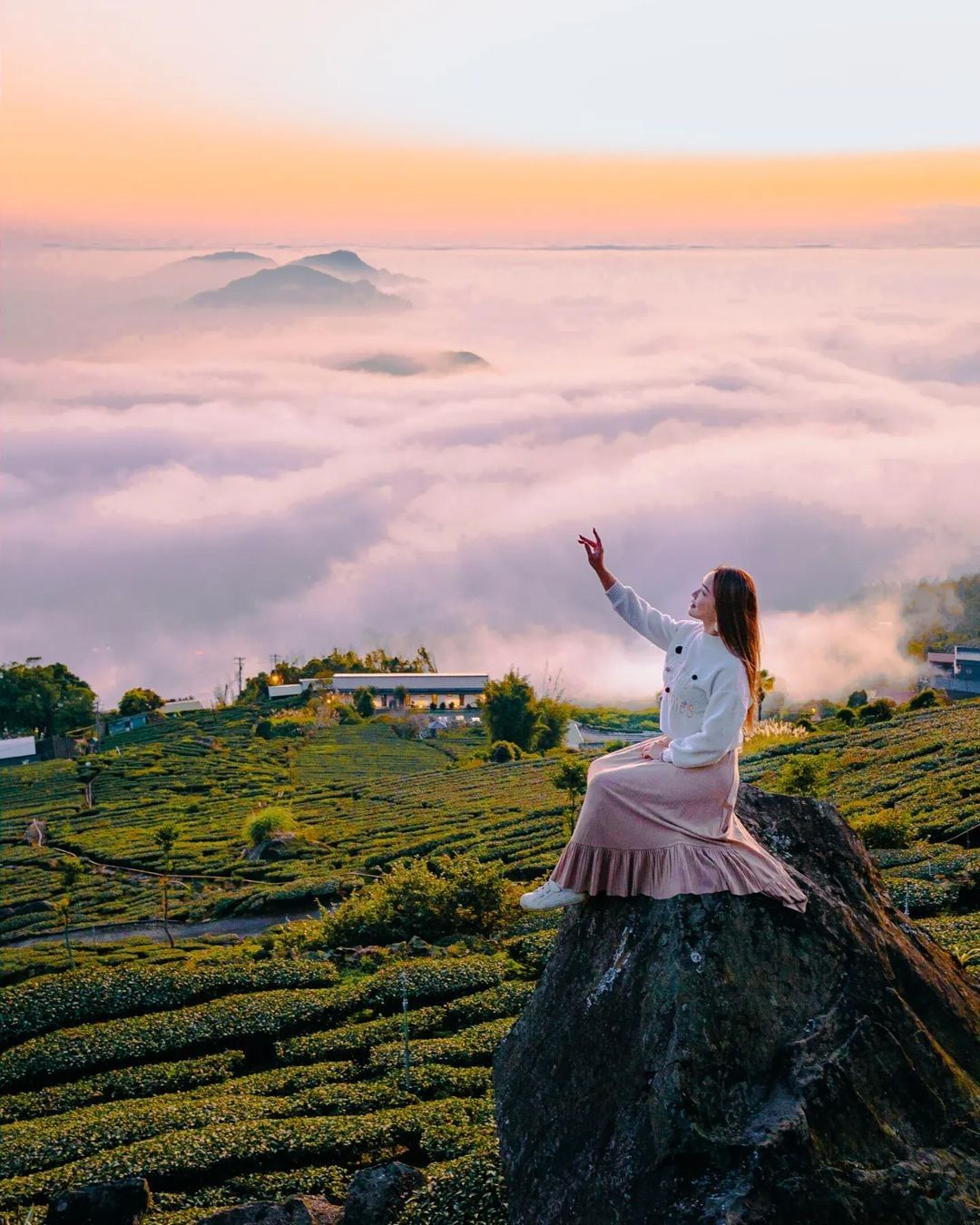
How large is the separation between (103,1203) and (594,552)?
24.1 ft

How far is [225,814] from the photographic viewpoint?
72.5 metres

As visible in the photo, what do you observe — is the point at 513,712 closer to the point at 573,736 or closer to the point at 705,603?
the point at 573,736

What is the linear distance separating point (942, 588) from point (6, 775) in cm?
8409

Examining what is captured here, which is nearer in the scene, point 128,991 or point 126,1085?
point 126,1085

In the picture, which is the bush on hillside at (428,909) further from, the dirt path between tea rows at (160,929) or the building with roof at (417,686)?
the building with roof at (417,686)

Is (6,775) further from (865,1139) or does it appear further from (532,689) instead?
(865,1139)

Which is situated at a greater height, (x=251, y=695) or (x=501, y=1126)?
(x=501, y=1126)

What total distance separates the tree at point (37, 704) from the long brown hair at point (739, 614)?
330ft

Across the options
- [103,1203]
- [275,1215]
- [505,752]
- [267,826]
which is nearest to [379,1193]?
[275,1215]

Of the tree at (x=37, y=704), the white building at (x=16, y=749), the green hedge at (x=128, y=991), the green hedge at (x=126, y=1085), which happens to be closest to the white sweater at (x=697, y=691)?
the green hedge at (x=126, y=1085)

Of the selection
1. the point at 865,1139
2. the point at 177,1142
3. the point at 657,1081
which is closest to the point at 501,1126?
the point at 657,1081

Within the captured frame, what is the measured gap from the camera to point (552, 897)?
27.9 feet

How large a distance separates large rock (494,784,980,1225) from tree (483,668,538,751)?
7663 centimetres

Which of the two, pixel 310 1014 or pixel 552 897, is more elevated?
pixel 552 897
